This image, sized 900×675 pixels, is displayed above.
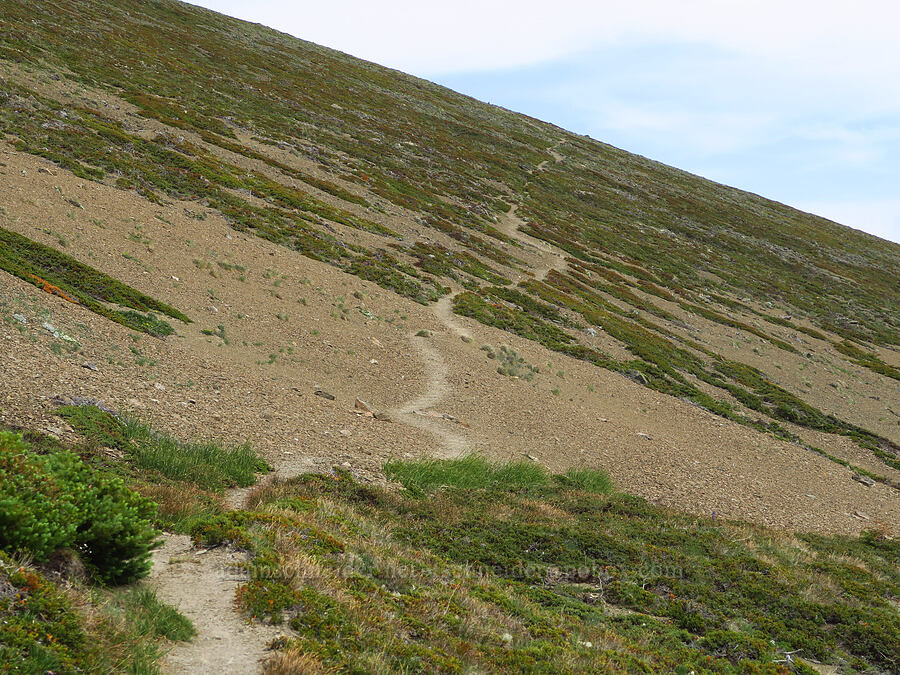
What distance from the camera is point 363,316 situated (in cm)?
2745

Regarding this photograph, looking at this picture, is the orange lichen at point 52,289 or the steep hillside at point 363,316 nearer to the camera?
the steep hillside at point 363,316

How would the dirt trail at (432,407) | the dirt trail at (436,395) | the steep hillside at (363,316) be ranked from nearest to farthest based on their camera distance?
1. the steep hillside at (363,316)
2. the dirt trail at (432,407)
3. the dirt trail at (436,395)

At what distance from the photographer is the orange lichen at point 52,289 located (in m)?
16.8

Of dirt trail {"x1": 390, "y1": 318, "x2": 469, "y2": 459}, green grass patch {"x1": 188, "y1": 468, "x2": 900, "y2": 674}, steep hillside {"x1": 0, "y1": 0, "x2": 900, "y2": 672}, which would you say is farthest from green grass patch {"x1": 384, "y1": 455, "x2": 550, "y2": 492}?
dirt trail {"x1": 390, "y1": 318, "x2": 469, "y2": 459}

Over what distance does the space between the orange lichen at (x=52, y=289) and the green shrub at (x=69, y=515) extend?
12166 mm

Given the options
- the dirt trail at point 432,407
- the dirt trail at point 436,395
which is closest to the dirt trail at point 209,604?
the dirt trail at point 432,407

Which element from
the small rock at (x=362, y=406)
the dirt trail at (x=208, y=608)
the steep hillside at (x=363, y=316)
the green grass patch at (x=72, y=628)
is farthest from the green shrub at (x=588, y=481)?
the green grass patch at (x=72, y=628)

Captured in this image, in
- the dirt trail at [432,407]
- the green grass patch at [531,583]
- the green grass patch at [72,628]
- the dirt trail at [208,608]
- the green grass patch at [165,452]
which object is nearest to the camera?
the green grass patch at [72,628]

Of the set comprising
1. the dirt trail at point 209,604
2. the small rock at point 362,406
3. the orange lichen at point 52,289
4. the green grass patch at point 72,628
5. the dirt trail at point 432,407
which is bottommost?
the small rock at point 362,406

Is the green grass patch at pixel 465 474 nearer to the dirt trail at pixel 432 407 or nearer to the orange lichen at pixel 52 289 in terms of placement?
the dirt trail at pixel 432 407

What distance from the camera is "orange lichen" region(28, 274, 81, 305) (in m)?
16.8

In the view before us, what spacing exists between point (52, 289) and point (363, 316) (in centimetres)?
1295

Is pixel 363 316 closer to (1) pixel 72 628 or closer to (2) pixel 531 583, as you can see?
(2) pixel 531 583

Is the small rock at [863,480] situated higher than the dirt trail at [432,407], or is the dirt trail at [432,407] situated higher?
the small rock at [863,480]
